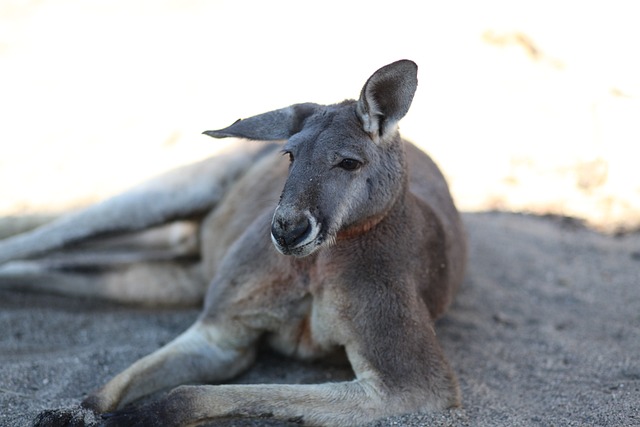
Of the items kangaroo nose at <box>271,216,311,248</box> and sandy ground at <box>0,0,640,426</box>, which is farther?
sandy ground at <box>0,0,640,426</box>

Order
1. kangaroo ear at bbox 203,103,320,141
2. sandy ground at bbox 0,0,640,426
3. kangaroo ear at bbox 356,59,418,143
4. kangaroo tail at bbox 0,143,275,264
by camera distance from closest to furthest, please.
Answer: kangaroo ear at bbox 356,59,418,143, kangaroo ear at bbox 203,103,320,141, sandy ground at bbox 0,0,640,426, kangaroo tail at bbox 0,143,275,264

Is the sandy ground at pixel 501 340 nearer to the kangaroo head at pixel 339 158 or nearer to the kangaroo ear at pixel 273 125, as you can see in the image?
the kangaroo head at pixel 339 158

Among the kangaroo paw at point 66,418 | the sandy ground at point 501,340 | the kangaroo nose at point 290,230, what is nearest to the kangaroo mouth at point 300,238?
the kangaroo nose at point 290,230

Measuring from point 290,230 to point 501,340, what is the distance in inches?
75.3

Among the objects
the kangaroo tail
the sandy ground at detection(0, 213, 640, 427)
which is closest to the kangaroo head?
the sandy ground at detection(0, 213, 640, 427)

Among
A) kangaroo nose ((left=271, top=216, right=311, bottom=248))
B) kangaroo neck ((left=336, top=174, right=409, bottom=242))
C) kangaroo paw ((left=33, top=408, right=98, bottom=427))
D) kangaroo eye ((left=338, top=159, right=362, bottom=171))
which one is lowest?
kangaroo paw ((left=33, top=408, right=98, bottom=427))

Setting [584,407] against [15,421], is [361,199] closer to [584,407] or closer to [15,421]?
[584,407]

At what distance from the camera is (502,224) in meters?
6.13

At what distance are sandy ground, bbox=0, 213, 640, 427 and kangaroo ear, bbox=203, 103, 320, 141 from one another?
118 cm

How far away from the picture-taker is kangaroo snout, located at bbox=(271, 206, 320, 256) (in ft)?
9.68

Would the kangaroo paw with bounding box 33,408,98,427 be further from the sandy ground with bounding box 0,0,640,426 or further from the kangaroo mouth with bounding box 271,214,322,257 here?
the kangaroo mouth with bounding box 271,214,322,257

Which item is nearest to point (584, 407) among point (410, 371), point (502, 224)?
point (410, 371)

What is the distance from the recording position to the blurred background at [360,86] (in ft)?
21.3

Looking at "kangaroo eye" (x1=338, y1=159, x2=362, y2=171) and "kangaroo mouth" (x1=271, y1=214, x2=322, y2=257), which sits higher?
"kangaroo eye" (x1=338, y1=159, x2=362, y2=171)
